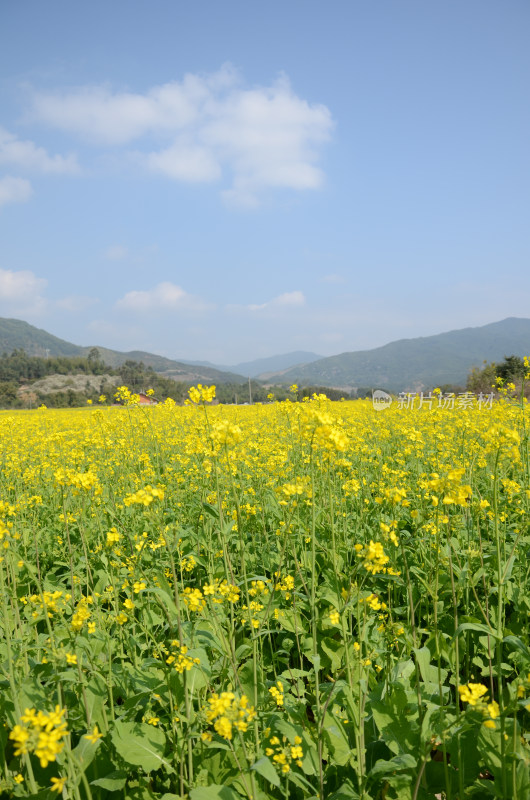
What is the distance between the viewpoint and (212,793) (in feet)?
5.89

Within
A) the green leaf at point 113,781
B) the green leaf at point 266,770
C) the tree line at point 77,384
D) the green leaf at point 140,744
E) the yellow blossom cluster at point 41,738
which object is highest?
the tree line at point 77,384

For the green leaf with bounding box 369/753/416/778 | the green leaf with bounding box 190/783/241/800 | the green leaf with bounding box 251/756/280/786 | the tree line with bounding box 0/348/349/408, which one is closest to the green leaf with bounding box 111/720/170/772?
the green leaf with bounding box 190/783/241/800

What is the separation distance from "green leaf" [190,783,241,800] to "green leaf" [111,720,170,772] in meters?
0.24

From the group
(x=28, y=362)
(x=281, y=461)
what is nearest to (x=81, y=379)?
(x=28, y=362)

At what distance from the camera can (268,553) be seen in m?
4.30

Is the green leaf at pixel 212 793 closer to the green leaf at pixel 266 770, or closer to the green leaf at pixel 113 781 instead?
the green leaf at pixel 266 770

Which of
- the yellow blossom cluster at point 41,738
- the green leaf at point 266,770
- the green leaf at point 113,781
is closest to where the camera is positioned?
the yellow blossom cluster at point 41,738

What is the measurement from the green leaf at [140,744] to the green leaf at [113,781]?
67 mm

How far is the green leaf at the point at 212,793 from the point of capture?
1.77 meters

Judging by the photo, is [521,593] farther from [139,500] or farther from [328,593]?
[139,500]

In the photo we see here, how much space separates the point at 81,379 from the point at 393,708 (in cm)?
8773

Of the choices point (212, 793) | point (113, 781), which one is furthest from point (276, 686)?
point (113, 781)

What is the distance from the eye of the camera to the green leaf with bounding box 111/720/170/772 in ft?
6.54

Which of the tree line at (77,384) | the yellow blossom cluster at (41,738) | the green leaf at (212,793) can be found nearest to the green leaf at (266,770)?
the green leaf at (212,793)
